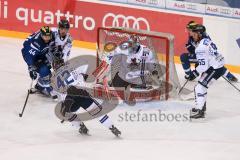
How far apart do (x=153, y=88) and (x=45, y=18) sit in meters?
3.44

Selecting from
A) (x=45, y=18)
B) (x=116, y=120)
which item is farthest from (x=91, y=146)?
(x=45, y=18)

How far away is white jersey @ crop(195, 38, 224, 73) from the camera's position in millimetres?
8086

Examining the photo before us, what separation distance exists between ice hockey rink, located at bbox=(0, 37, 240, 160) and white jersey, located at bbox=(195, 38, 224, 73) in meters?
0.69

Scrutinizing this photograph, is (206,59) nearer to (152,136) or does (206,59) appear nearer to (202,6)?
(152,136)

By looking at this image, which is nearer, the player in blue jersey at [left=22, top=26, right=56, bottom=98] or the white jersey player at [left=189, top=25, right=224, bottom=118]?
the white jersey player at [left=189, top=25, right=224, bottom=118]

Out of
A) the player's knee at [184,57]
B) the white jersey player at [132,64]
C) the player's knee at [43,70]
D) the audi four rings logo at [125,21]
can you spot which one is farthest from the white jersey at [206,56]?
the audi four rings logo at [125,21]

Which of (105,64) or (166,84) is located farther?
(166,84)

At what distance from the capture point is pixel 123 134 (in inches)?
303

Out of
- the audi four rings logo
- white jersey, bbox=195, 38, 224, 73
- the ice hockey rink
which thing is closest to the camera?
the ice hockey rink

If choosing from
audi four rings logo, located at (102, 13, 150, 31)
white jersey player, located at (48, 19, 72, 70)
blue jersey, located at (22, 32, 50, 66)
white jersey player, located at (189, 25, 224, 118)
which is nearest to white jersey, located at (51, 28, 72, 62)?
white jersey player, located at (48, 19, 72, 70)

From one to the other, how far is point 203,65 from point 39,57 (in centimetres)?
222

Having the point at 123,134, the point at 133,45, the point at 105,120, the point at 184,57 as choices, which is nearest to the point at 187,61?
the point at 184,57

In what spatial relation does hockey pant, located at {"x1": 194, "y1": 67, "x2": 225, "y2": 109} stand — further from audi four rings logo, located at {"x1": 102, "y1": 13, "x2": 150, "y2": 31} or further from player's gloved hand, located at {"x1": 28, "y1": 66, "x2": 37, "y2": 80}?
audi four rings logo, located at {"x1": 102, "y1": 13, "x2": 150, "y2": 31}

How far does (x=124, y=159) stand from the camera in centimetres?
684
